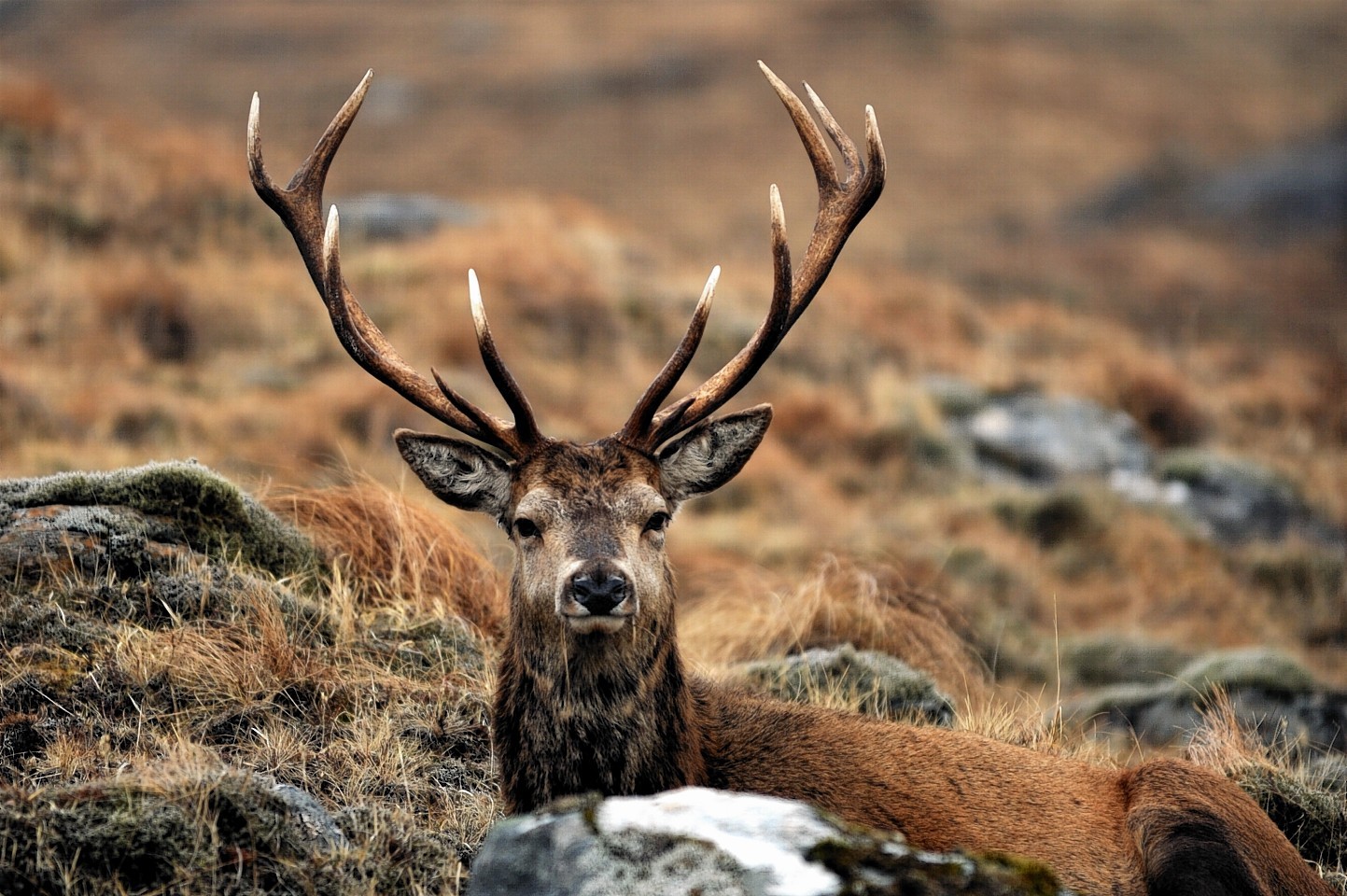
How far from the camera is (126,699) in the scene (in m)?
6.08

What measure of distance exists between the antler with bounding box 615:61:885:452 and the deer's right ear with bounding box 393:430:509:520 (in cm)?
50

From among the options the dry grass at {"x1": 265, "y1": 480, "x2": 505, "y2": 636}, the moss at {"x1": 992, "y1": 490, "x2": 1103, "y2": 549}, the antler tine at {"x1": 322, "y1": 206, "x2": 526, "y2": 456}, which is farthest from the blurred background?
the antler tine at {"x1": 322, "y1": 206, "x2": 526, "y2": 456}

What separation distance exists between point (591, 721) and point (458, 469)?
114 centimetres

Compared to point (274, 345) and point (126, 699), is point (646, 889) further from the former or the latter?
point (274, 345)

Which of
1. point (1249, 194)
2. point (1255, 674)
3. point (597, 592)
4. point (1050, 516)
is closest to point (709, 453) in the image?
point (597, 592)

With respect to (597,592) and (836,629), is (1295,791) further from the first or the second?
(597,592)

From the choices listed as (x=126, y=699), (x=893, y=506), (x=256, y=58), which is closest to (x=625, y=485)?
(x=126, y=699)

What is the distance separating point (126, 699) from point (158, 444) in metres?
6.49

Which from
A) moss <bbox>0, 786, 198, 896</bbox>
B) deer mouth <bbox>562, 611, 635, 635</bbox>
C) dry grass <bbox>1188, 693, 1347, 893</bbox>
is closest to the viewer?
moss <bbox>0, 786, 198, 896</bbox>

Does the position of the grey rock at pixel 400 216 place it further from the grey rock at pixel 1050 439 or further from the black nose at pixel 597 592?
the black nose at pixel 597 592

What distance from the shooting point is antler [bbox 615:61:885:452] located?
5.73 meters

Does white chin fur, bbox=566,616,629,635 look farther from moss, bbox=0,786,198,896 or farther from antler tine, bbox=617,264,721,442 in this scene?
moss, bbox=0,786,198,896

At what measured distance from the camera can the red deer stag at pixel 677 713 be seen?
5.34 metres

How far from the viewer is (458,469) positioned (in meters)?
5.89
